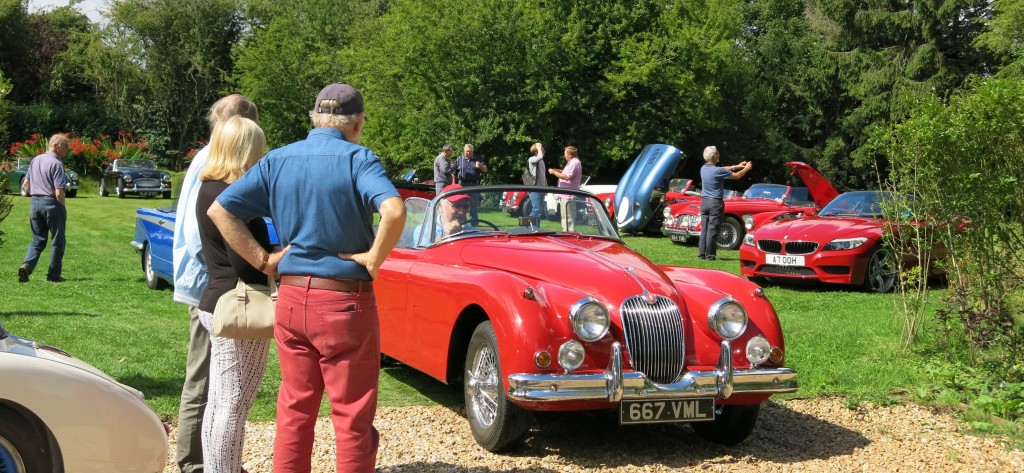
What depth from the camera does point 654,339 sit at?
563cm

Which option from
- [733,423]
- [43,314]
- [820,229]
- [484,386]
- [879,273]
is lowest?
[43,314]

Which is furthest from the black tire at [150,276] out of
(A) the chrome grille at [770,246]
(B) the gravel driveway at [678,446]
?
(A) the chrome grille at [770,246]

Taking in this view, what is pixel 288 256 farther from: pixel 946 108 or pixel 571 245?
pixel 946 108

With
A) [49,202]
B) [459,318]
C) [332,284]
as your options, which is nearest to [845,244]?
[459,318]

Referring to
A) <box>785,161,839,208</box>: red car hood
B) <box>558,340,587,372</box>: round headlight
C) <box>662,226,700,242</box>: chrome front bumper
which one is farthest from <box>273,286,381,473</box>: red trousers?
<box>662,226,700,242</box>: chrome front bumper

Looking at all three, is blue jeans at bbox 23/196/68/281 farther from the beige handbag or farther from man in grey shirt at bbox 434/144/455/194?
the beige handbag

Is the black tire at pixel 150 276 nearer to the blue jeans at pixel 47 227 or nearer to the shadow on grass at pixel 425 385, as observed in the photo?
the blue jeans at pixel 47 227

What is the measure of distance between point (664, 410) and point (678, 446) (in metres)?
0.67

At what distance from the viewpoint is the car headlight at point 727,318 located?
5840 mm

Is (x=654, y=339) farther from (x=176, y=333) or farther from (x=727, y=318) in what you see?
(x=176, y=333)

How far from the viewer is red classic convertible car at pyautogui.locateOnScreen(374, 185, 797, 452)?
5.41 m

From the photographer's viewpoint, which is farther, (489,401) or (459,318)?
(459,318)

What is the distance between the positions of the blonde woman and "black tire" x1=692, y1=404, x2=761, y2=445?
115 inches

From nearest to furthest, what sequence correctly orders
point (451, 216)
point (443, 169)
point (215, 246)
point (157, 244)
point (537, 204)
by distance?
point (215, 246), point (451, 216), point (537, 204), point (157, 244), point (443, 169)
